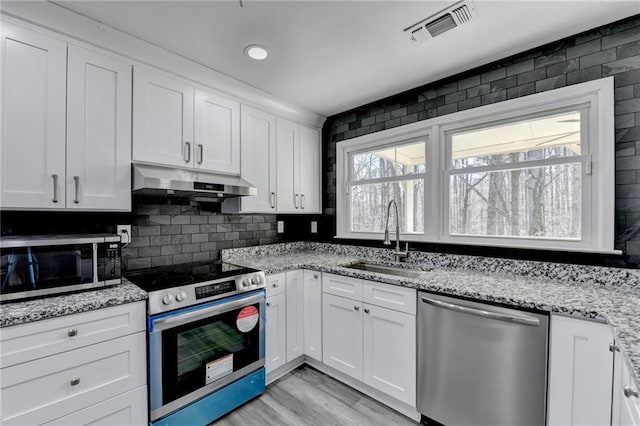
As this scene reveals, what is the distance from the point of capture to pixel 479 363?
5.13ft

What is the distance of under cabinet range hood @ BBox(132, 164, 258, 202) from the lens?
69.7 inches

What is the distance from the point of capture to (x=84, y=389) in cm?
137

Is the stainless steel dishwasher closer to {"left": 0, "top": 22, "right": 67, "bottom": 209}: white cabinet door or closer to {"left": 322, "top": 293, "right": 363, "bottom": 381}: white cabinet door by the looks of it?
{"left": 322, "top": 293, "right": 363, "bottom": 381}: white cabinet door

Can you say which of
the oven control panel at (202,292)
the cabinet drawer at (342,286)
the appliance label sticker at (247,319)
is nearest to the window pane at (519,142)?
the cabinet drawer at (342,286)

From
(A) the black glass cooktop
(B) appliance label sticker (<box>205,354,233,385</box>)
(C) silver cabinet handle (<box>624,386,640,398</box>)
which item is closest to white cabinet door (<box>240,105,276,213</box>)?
(A) the black glass cooktop

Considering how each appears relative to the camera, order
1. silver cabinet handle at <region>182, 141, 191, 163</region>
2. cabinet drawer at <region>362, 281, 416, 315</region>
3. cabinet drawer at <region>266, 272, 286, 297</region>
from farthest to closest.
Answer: cabinet drawer at <region>266, 272, 286, 297</region>
silver cabinet handle at <region>182, 141, 191, 163</region>
cabinet drawer at <region>362, 281, 416, 315</region>

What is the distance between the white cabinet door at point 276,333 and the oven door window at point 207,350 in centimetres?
13

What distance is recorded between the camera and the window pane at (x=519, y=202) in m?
1.84

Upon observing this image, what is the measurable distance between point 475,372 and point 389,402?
0.73 m

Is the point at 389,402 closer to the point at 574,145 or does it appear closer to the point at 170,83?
the point at 574,145

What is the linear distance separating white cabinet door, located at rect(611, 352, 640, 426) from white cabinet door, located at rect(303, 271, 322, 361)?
1714 millimetres

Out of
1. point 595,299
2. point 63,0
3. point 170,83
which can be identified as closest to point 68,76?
point 63,0

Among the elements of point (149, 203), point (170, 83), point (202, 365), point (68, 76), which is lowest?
point (202, 365)

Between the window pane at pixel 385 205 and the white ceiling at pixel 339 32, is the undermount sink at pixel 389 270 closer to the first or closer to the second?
the window pane at pixel 385 205
